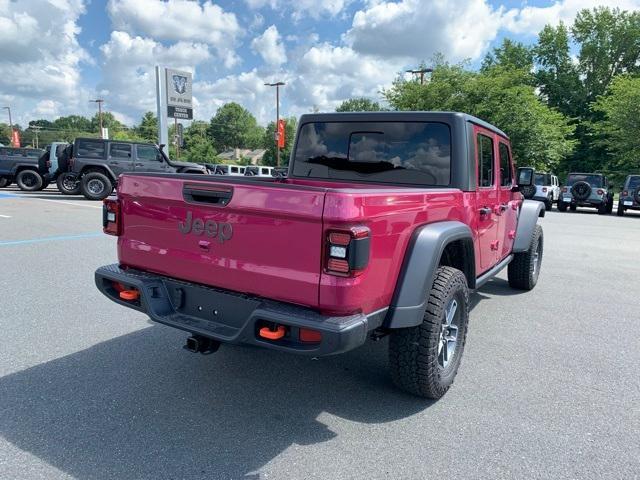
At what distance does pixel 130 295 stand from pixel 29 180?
18.6 metres

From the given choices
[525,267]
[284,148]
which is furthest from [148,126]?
[525,267]

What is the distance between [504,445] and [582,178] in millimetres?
20382

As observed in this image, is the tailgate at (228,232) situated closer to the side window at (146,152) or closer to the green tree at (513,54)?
the side window at (146,152)

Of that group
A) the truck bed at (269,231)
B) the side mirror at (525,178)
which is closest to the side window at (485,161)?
the truck bed at (269,231)

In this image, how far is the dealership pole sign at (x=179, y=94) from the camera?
25.7m

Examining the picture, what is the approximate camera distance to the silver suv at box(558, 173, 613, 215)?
61.7 ft

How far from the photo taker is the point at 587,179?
→ 19.6 meters

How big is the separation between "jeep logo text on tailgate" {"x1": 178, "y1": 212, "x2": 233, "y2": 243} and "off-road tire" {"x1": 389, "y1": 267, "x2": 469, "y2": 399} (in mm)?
1146

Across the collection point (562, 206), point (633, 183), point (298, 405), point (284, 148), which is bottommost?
point (298, 405)

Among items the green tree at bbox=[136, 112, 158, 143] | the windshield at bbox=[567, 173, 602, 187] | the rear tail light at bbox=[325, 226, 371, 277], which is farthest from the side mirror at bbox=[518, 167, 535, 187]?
the green tree at bbox=[136, 112, 158, 143]

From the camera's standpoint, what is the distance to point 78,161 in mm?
15250

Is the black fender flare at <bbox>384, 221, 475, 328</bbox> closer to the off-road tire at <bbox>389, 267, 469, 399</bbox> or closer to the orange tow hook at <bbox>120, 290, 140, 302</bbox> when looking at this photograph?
the off-road tire at <bbox>389, 267, 469, 399</bbox>

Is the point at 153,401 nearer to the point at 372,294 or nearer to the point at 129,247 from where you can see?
the point at 129,247

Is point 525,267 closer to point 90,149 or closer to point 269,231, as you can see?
point 269,231
